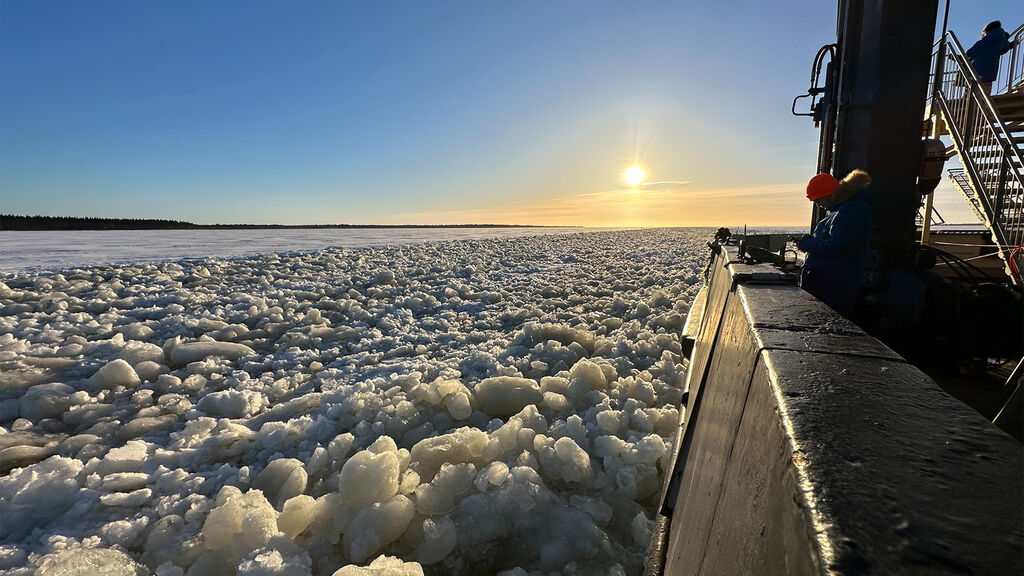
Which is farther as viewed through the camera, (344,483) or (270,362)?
(270,362)

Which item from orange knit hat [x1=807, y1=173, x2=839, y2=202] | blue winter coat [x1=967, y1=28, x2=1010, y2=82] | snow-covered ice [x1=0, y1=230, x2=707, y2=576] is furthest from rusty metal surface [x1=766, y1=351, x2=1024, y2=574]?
blue winter coat [x1=967, y1=28, x2=1010, y2=82]

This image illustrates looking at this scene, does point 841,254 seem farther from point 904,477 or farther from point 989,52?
point 989,52

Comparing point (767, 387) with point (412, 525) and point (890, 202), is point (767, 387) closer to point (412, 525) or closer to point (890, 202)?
point (412, 525)

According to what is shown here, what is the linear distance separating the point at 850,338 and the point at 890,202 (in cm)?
434

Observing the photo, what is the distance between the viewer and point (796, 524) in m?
0.61

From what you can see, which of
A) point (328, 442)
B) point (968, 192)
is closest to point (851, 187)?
point (328, 442)

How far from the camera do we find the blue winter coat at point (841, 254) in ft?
10.7

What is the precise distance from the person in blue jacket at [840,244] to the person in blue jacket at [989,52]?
22.2 ft

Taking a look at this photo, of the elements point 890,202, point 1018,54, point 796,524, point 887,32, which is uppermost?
point 1018,54

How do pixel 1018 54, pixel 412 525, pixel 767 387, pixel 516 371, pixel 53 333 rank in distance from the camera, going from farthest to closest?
pixel 1018 54 → pixel 53 333 → pixel 516 371 → pixel 412 525 → pixel 767 387

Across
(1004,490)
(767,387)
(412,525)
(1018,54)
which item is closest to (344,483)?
(412,525)

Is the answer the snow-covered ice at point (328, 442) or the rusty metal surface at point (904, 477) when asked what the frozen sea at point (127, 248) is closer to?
the snow-covered ice at point (328, 442)

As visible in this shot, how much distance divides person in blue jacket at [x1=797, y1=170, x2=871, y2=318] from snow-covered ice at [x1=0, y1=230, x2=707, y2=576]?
1.38 metres

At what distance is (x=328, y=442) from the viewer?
282 centimetres
